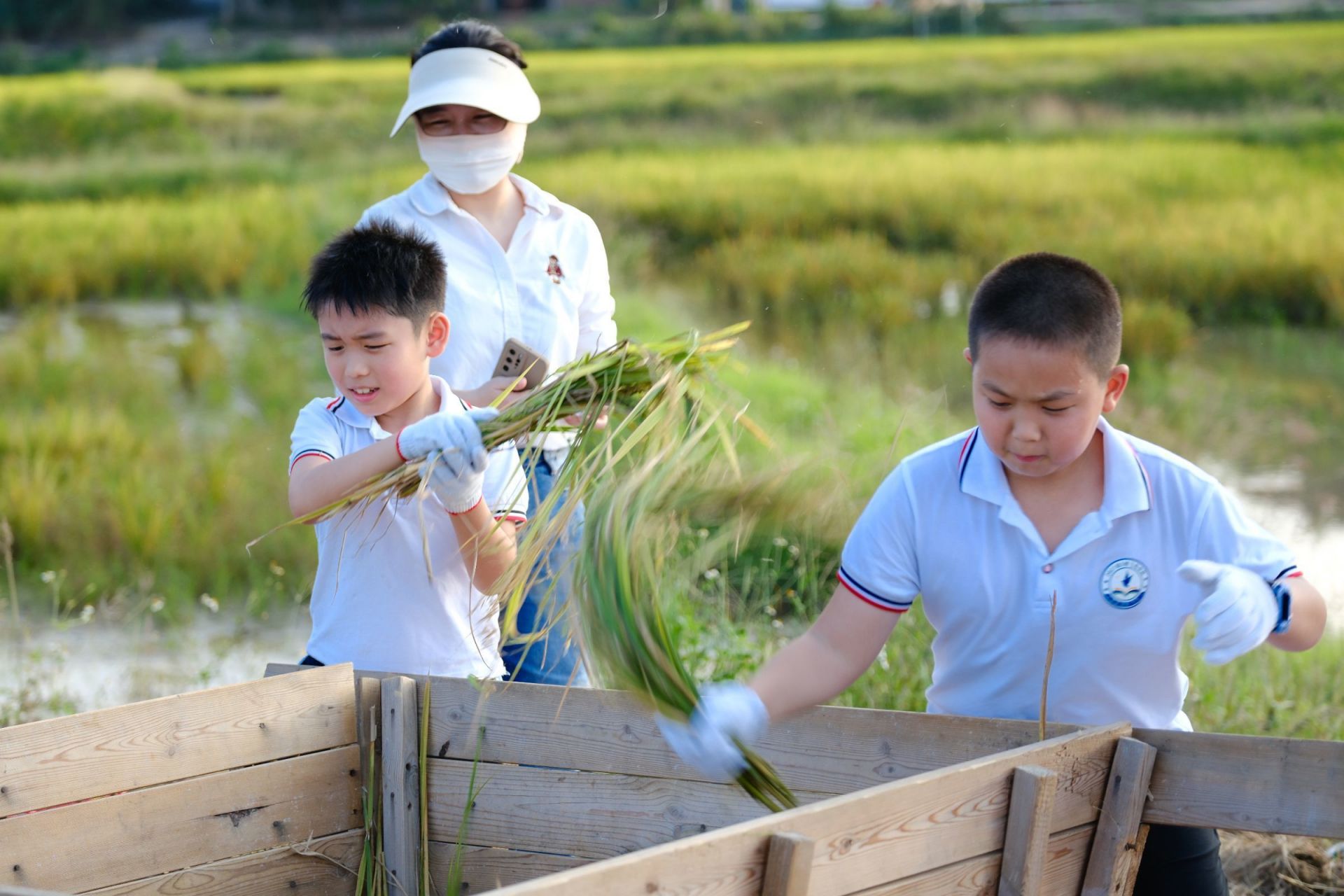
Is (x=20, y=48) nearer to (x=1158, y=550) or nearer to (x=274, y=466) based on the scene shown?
(x=274, y=466)

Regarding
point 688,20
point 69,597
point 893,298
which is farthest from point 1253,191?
point 69,597

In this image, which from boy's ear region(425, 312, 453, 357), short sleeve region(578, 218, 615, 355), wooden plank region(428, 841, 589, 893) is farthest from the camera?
short sleeve region(578, 218, 615, 355)

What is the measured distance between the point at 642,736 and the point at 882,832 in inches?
30.1

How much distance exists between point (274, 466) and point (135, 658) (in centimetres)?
214

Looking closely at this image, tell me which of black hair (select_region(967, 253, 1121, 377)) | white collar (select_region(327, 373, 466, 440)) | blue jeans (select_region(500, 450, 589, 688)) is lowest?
blue jeans (select_region(500, 450, 589, 688))

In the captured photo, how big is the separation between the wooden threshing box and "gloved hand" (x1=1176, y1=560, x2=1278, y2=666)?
0.19 meters

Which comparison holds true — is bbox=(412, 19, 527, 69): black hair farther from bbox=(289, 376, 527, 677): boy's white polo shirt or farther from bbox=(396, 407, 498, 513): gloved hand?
bbox=(396, 407, 498, 513): gloved hand

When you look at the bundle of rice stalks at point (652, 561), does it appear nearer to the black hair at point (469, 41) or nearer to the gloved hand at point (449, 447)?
the gloved hand at point (449, 447)

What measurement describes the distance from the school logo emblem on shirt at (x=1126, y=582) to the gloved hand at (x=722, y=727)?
56cm

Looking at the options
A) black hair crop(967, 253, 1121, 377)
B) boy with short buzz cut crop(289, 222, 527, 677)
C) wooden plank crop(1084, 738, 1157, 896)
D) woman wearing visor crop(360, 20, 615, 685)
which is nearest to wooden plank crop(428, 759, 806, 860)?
boy with short buzz cut crop(289, 222, 527, 677)

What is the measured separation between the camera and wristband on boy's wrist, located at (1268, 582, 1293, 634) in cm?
196

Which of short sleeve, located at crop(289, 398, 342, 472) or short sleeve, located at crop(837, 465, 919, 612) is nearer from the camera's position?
short sleeve, located at crop(837, 465, 919, 612)

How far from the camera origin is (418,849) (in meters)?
2.64

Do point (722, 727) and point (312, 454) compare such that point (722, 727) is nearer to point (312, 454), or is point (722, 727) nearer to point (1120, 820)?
point (1120, 820)
